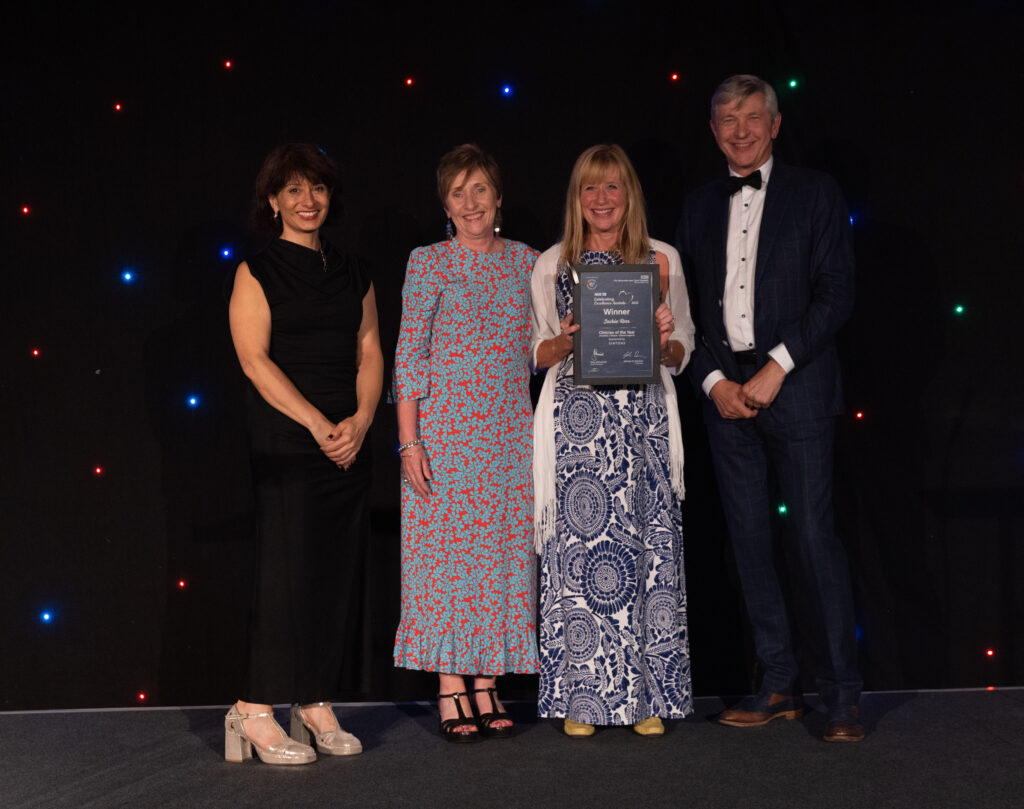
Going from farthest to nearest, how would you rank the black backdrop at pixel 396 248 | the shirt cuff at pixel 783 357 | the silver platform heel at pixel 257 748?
1. the black backdrop at pixel 396 248
2. the shirt cuff at pixel 783 357
3. the silver platform heel at pixel 257 748

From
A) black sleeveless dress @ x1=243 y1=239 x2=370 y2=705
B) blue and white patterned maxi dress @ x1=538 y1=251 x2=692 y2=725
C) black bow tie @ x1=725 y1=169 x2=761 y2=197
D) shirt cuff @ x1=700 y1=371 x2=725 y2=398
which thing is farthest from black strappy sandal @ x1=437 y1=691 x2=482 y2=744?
black bow tie @ x1=725 y1=169 x2=761 y2=197

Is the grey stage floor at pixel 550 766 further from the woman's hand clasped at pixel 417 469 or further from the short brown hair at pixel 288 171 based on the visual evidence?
the short brown hair at pixel 288 171

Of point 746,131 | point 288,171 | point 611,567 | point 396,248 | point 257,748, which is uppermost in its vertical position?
point 746,131


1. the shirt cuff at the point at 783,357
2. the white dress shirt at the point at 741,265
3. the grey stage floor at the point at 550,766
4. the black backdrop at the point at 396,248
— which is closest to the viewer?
the grey stage floor at the point at 550,766

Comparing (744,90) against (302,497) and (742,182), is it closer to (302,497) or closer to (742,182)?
(742,182)

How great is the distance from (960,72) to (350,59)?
2.13 meters

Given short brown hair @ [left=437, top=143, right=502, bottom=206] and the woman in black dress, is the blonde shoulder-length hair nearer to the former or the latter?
short brown hair @ [left=437, top=143, right=502, bottom=206]

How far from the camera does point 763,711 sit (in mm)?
3619

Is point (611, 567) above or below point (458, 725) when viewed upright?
above

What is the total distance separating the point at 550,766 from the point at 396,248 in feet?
6.01

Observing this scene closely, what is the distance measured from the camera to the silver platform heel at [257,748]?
10.8 feet

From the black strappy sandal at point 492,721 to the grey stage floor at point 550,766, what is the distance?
0.03m


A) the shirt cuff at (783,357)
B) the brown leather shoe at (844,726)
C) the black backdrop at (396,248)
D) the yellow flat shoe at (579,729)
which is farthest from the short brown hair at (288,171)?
the brown leather shoe at (844,726)

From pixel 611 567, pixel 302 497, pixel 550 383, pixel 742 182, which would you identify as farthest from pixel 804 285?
pixel 302 497
